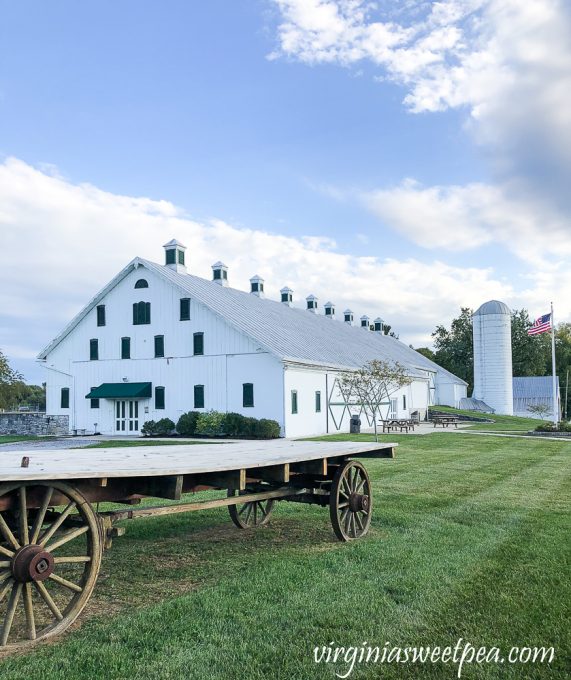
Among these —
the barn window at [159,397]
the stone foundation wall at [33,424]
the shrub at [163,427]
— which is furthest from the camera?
the stone foundation wall at [33,424]

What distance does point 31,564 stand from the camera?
4723 mm

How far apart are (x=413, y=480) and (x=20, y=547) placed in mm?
10052

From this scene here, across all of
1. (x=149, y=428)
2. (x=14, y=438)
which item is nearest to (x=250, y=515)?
(x=149, y=428)

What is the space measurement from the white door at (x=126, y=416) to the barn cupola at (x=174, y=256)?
7.69 metres

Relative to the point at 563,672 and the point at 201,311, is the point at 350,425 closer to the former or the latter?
the point at 201,311

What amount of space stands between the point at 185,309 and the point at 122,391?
5.32 meters

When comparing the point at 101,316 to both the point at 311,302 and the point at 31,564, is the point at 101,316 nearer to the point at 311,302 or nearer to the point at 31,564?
the point at 311,302

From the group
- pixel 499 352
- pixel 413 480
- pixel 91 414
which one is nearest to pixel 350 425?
pixel 91 414

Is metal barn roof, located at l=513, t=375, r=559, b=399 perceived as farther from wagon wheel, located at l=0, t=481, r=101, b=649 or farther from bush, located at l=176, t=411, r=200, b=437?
wagon wheel, located at l=0, t=481, r=101, b=649

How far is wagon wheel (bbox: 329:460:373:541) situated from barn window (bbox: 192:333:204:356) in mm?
23322

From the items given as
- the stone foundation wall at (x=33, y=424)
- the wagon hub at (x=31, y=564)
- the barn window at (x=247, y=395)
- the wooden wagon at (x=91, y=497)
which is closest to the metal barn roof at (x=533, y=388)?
the barn window at (x=247, y=395)

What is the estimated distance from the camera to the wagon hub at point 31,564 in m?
4.72

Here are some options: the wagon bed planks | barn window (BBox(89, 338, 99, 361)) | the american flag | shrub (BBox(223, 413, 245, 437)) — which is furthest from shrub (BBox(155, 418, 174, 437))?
the wagon bed planks

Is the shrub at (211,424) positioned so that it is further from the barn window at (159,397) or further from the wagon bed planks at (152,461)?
the wagon bed planks at (152,461)
